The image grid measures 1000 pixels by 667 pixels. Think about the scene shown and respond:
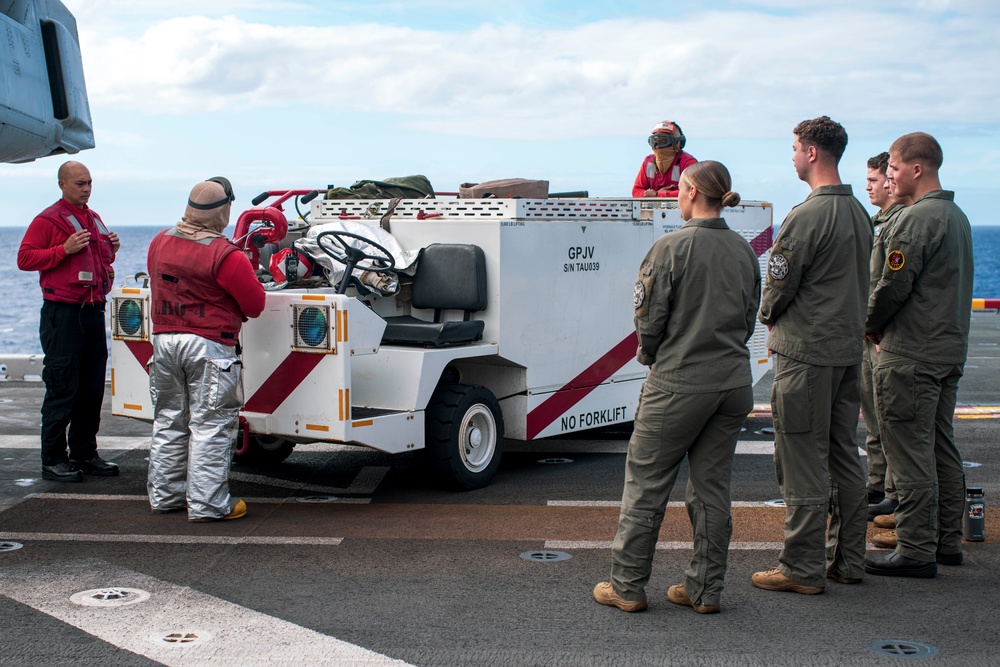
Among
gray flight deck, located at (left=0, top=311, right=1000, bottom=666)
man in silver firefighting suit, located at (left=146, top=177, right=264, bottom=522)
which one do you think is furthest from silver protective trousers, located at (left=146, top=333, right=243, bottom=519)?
gray flight deck, located at (left=0, top=311, right=1000, bottom=666)

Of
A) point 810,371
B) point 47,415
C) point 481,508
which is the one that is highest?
point 810,371

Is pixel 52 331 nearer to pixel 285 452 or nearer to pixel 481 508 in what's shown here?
pixel 285 452

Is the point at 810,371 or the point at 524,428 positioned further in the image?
the point at 524,428

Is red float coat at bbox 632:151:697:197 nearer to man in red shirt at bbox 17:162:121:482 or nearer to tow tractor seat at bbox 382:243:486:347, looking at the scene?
Answer: tow tractor seat at bbox 382:243:486:347

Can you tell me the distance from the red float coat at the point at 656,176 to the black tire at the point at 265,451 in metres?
3.60

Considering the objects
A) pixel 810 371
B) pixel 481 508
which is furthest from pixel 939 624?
pixel 481 508

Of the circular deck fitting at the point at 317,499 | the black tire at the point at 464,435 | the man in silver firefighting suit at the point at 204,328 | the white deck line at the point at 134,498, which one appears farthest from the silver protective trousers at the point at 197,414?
the black tire at the point at 464,435

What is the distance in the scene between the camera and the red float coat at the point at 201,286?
6391 millimetres

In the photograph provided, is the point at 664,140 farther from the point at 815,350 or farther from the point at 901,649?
the point at 901,649

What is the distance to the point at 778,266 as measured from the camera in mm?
5012

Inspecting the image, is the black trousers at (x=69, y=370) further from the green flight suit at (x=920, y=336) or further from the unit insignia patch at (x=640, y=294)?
the green flight suit at (x=920, y=336)

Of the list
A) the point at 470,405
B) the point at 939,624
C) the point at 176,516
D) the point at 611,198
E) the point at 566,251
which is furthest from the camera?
the point at 611,198

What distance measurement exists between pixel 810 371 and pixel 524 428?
3058mm

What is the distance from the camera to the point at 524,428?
780cm
